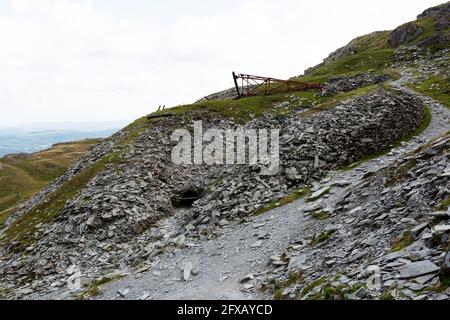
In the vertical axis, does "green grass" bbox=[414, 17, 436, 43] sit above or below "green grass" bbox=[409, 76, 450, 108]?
above

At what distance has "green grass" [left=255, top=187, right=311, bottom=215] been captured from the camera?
84.4 ft

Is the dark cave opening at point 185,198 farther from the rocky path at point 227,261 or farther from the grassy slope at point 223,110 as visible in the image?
the rocky path at point 227,261

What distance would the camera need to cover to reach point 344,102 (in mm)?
37312

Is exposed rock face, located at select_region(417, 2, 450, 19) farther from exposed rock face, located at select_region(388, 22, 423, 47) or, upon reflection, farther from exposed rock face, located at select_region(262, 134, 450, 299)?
exposed rock face, located at select_region(262, 134, 450, 299)

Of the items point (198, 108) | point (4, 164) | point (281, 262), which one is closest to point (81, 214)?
point (281, 262)

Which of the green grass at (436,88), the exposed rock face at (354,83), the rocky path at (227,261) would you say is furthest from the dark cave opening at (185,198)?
the green grass at (436,88)

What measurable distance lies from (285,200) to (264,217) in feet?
7.90

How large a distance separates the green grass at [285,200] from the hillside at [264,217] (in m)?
0.09

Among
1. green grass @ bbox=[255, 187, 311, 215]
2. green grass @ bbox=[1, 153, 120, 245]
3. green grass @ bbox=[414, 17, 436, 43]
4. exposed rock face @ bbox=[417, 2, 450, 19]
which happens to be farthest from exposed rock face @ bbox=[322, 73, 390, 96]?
exposed rock face @ bbox=[417, 2, 450, 19]

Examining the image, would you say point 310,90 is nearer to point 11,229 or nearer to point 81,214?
point 81,214
